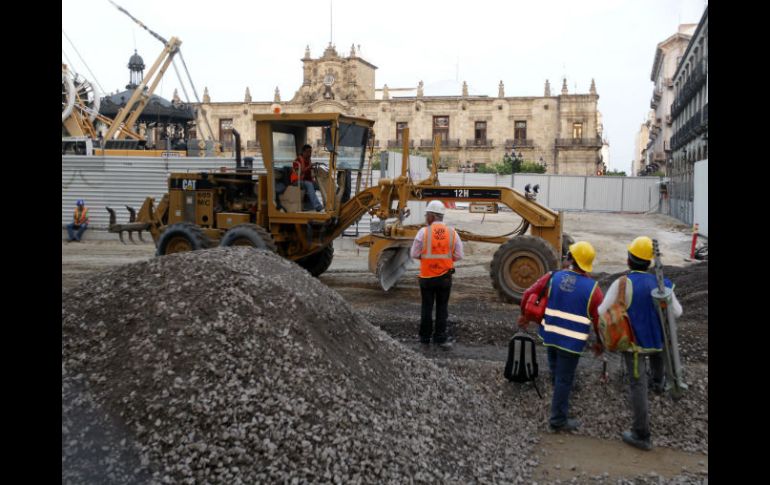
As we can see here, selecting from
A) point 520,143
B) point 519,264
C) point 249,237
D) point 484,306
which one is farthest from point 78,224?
point 520,143

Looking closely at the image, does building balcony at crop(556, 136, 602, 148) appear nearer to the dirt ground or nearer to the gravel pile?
the dirt ground

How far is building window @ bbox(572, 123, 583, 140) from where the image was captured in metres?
52.5

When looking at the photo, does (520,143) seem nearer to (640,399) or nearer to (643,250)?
(643,250)

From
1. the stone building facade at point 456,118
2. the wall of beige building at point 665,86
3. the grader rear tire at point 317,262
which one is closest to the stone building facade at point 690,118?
the stone building facade at point 456,118

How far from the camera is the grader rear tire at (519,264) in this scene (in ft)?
34.7

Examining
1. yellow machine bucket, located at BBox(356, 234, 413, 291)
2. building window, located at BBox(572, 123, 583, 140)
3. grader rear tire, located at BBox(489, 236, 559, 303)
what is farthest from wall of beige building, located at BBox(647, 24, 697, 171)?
yellow machine bucket, located at BBox(356, 234, 413, 291)

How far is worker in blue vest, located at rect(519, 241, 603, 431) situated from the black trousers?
89.8 inches

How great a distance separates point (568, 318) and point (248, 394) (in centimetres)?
274
